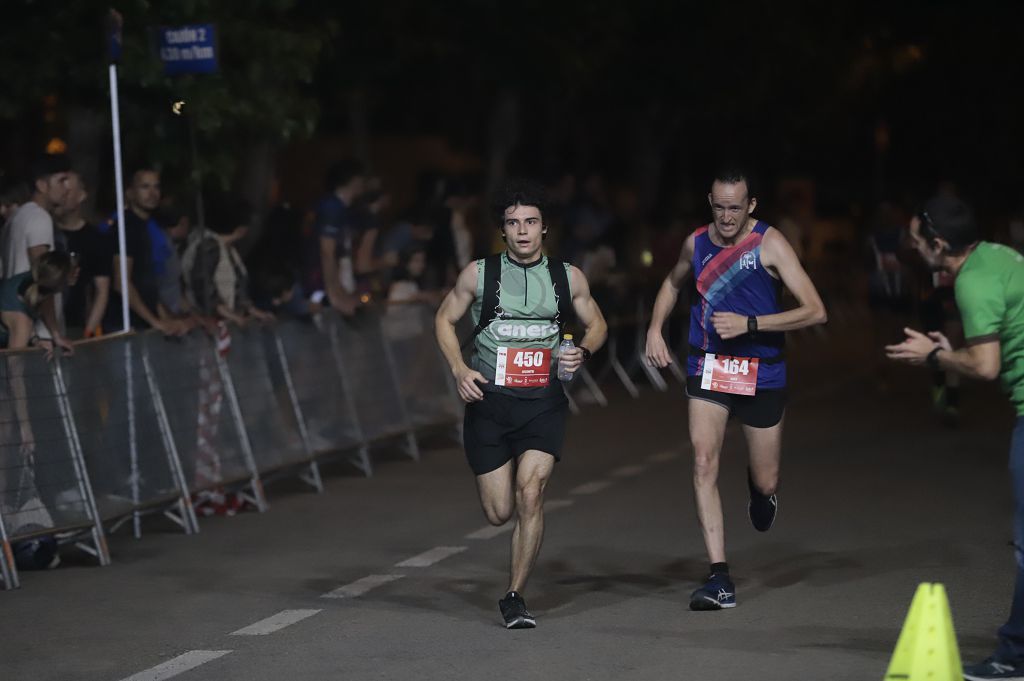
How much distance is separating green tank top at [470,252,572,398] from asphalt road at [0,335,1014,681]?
3.53ft

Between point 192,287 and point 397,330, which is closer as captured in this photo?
point 192,287

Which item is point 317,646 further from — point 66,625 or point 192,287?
point 192,287

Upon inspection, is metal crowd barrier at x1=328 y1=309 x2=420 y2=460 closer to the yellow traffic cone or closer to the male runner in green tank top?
the male runner in green tank top

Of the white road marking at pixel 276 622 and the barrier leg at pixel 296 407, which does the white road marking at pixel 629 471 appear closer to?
the barrier leg at pixel 296 407

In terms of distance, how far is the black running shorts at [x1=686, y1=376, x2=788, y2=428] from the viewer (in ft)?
31.4

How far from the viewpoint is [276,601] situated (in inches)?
382

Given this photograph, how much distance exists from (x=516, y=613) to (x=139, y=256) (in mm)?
5283

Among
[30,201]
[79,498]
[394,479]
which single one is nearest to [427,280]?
[394,479]

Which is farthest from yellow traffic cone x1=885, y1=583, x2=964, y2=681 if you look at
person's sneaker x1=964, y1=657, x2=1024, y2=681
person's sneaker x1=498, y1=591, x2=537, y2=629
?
person's sneaker x1=498, y1=591, x2=537, y2=629

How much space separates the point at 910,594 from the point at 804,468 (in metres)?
5.08

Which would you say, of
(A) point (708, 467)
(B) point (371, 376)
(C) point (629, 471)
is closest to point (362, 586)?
(A) point (708, 467)

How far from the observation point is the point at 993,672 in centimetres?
763

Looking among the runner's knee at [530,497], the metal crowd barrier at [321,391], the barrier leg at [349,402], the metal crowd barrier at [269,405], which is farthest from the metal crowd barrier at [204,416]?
the runner's knee at [530,497]

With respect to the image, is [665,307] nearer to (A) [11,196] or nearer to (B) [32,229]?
(B) [32,229]
